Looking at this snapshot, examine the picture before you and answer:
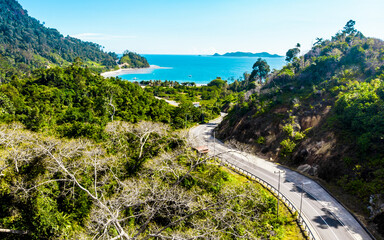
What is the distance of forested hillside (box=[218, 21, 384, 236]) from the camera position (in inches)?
1347

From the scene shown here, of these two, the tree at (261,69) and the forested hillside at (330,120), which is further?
the tree at (261,69)

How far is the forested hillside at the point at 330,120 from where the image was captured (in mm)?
34219

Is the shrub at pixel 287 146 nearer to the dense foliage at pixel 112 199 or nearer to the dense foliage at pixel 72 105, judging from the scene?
the dense foliage at pixel 112 199

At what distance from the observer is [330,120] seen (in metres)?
44.4

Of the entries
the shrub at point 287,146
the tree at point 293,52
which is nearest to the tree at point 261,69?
the tree at point 293,52

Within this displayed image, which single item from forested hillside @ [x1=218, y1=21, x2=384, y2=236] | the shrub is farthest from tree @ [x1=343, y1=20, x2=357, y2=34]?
the shrub

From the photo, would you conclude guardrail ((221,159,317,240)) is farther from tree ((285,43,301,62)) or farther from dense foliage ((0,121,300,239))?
tree ((285,43,301,62))

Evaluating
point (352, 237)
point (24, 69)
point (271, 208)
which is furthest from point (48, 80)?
point (24, 69)

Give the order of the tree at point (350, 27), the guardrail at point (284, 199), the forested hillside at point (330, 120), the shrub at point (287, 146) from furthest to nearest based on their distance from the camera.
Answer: the tree at point (350, 27) < the shrub at point (287, 146) < the forested hillside at point (330, 120) < the guardrail at point (284, 199)

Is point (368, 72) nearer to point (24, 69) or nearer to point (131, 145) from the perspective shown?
point (131, 145)

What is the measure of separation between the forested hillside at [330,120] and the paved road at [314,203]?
247cm

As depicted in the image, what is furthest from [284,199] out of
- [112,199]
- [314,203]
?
A: [112,199]

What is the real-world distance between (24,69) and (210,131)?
512 ft

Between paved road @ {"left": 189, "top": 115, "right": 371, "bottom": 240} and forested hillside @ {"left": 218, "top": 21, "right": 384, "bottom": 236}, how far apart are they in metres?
2.47
